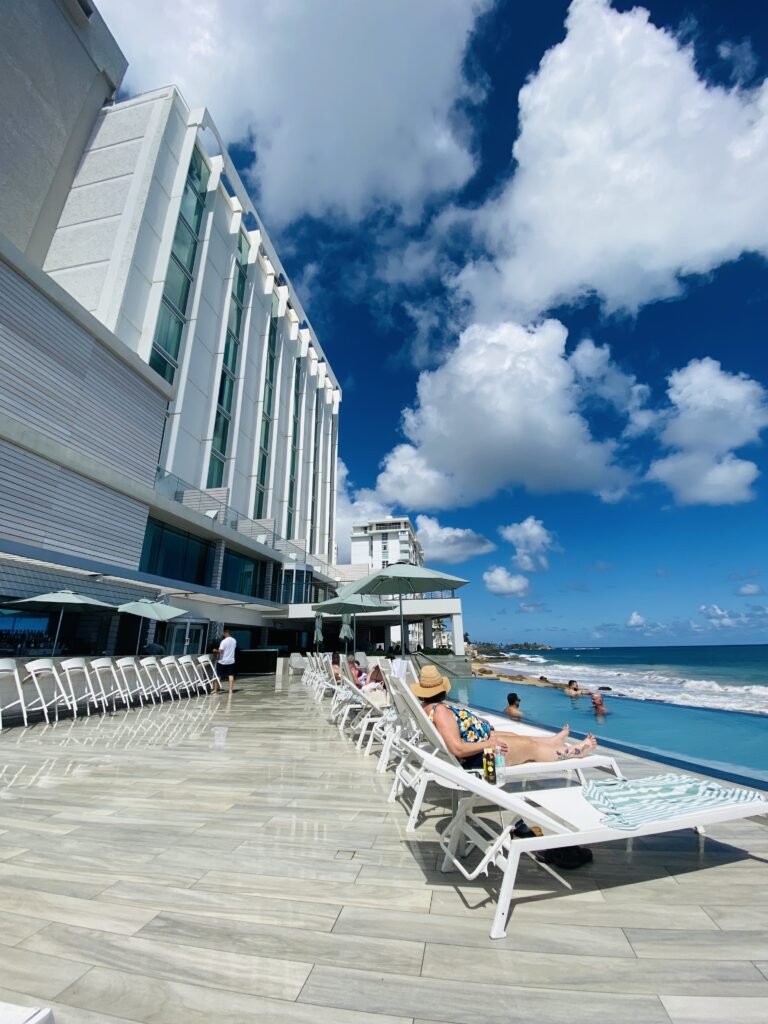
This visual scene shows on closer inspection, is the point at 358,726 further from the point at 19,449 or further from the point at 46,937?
the point at 19,449

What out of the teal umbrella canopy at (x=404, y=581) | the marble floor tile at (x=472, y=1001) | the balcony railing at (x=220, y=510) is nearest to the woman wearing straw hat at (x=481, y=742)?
the marble floor tile at (x=472, y=1001)

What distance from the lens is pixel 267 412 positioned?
28.6 metres

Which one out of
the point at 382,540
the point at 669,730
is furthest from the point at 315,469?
the point at 382,540

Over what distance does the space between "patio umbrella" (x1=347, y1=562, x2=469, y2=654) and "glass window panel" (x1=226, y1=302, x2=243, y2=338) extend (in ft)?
64.1

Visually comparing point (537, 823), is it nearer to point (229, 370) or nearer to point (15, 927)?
point (15, 927)

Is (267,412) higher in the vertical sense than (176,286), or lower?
lower

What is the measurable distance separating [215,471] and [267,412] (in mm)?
7470

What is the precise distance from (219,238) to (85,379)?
15.2m

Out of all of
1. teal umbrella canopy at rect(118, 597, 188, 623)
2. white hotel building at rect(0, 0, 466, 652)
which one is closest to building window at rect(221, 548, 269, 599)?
white hotel building at rect(0, 0, 466, 652)

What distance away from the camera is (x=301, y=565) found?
25.1 m

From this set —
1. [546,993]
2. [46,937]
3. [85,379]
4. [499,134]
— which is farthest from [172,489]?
[546,993]

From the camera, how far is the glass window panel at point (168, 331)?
18484 mm

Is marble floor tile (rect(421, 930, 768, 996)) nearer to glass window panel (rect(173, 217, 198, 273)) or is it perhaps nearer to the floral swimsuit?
the floral swimsuit

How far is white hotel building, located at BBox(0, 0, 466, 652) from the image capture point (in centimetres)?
1084
